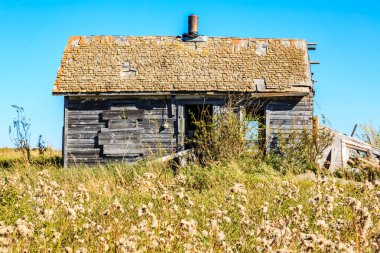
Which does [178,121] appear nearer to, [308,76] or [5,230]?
[308,76]

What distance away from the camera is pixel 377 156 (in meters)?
17.4

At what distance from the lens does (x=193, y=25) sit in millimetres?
20125

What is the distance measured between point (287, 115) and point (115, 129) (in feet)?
18.9

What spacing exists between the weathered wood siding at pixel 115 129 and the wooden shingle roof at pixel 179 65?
23.6 inches

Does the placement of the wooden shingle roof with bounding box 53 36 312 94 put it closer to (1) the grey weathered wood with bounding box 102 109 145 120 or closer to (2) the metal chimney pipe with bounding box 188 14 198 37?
(2) the metal chimney pipe with bounding box 188 14 198 37

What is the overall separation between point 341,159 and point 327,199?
12934 mm

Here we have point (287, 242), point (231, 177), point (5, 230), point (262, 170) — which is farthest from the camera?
point (262, 170)

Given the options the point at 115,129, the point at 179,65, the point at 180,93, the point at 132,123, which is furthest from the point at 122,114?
the point at 179,65

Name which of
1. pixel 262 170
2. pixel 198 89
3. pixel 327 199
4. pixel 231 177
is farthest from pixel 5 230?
pixel 198 89

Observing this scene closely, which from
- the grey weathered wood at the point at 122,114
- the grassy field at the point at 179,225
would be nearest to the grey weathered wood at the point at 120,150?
the grey weathered wood at the point at 122,114

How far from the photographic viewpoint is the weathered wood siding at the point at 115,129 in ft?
58.1

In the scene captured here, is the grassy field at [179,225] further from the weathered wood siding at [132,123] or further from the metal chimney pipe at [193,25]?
the metal chimney pipe at [193,25]

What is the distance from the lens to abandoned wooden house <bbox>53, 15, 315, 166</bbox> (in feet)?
57.7

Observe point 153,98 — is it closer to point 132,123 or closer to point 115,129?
point 132,123
